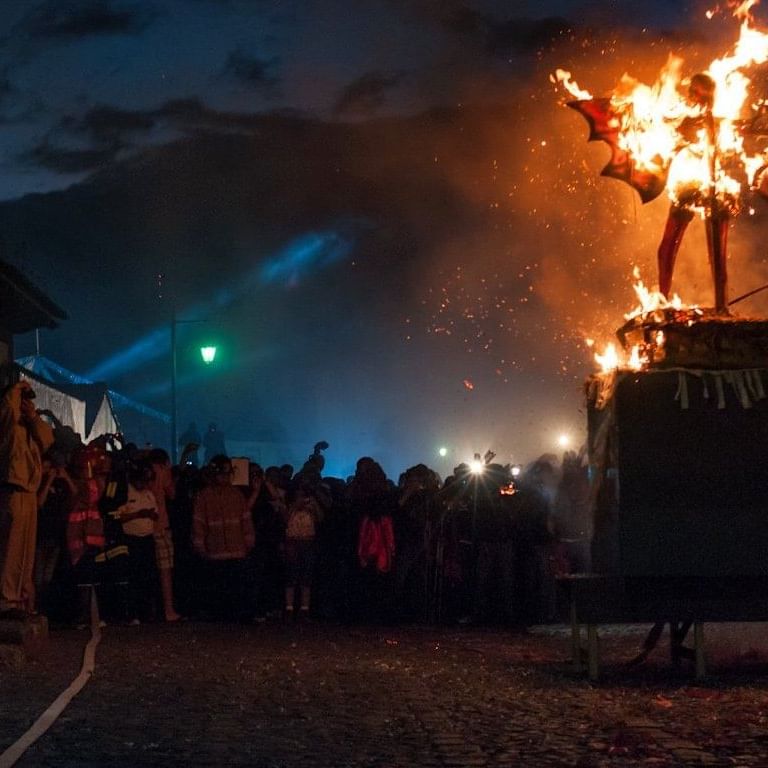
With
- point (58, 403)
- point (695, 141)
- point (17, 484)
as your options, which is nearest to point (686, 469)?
point (695, 141)

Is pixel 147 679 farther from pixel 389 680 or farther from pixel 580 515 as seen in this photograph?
pixel 580 515

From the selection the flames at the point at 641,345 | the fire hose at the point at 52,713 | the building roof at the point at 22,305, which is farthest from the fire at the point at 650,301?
the building roof at the point at 22,305

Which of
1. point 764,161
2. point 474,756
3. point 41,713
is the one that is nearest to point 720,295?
point 764,161

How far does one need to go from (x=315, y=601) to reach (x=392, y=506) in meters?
1.61

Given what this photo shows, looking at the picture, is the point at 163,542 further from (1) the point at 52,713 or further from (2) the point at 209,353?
(2) the point at 209,353

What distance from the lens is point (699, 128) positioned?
12.0m

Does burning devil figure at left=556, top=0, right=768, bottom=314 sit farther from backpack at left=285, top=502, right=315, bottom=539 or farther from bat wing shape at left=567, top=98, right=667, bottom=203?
backpack at left=285, top=502, right=315, bottom=539

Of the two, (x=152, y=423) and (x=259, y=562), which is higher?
(x=152, y=423)

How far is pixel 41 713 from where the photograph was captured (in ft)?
31.1

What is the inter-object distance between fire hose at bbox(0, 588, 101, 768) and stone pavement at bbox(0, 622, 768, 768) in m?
0.08

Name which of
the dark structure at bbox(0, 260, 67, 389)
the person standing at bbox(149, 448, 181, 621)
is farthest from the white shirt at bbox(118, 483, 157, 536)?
the dark structure at bbox(0, 260, 67, 389)

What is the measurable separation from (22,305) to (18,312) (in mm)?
480

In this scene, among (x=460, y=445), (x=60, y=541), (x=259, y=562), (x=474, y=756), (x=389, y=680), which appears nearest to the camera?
(x=474, y=756)

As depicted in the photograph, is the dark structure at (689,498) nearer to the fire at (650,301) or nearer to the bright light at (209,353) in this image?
the fire at (650,301)
